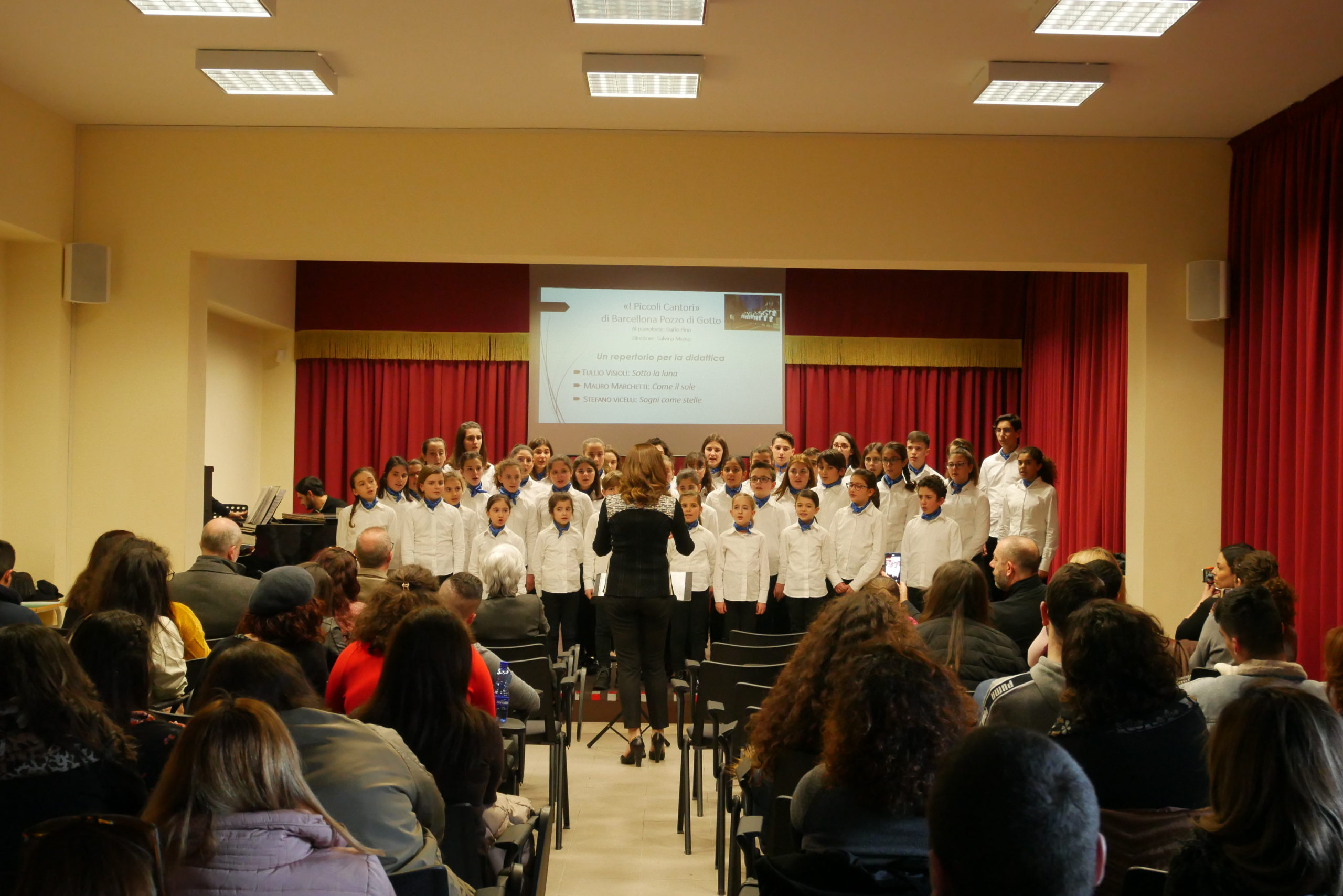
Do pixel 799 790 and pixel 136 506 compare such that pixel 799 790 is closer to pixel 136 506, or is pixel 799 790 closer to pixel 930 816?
pixel 930 816

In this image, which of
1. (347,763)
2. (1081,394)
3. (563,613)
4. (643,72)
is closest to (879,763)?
(347,763)

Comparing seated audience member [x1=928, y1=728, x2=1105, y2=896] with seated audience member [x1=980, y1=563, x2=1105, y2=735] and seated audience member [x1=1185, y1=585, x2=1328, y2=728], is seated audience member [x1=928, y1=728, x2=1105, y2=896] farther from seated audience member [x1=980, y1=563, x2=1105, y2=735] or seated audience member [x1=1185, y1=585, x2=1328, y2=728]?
seated audience member [x1=1185, y1=585, x2=1328, y2=728]

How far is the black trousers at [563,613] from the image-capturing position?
22.1ft

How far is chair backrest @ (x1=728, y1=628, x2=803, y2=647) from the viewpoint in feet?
16.3

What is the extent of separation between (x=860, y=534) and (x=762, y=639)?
6.18 feet

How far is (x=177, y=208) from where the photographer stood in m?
6.58

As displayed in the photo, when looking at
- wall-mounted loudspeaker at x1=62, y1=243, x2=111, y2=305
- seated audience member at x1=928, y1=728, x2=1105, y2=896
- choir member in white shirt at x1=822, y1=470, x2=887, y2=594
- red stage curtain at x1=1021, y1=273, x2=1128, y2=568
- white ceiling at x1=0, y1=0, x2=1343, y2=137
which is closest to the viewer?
seated audience member at x1=928, y1=728, x2=1105, y2=896

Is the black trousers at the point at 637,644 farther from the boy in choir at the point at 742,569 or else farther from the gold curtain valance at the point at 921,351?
the gold curtain valance at the point at 921,351

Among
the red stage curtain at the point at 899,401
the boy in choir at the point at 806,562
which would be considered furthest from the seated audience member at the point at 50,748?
the red stage curtain at the point at 899,401

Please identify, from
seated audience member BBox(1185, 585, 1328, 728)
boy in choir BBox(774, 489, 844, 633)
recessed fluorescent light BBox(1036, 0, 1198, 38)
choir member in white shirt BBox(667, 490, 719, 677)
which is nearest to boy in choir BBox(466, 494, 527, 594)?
choir member in white shirt BBox(667, 490, 719, 677)

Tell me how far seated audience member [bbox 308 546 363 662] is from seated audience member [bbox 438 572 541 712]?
31 cm

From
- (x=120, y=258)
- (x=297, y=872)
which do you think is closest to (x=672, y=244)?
A: (x=120, y=258)

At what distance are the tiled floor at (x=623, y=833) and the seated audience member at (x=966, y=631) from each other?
1209 mm

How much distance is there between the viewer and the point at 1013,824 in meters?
1.13
